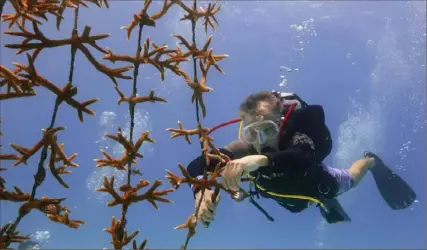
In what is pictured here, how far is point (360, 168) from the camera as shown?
803 centimetres

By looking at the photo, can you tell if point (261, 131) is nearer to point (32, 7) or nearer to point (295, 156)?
point (295, 156)

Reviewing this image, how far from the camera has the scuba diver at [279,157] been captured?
3113 millimetres

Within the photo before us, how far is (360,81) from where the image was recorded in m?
59.0

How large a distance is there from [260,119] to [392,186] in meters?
6.35

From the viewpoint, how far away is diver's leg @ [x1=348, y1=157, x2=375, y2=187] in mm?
7527

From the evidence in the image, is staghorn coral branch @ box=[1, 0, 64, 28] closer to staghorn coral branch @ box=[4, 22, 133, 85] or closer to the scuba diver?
staghorn coral branch @ box=[4, 22, 133, 85]

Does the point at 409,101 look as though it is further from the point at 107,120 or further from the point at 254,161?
the point at 254,161

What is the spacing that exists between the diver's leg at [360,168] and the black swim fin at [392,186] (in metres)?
0.46

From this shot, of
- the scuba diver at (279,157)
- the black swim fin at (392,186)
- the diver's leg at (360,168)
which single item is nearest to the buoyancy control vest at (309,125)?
→ the scuba diver at (279,157)

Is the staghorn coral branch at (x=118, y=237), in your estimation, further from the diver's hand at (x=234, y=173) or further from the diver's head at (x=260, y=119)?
the diver's head at (x=260, y=119)

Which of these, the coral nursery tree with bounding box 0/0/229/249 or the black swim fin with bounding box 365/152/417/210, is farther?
the black swim fin with bounding box 365/152/417/210

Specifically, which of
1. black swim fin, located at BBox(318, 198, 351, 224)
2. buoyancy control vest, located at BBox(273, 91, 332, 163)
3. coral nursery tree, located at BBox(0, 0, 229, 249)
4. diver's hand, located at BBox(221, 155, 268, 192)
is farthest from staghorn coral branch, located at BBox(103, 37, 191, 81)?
black swim fin, located at BBox(318, 198, 351, 224)

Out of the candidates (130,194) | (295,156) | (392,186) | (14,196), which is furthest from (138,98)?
(392,186)

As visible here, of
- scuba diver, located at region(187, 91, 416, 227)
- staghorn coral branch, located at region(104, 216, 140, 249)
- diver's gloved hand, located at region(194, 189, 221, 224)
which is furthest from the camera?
scuba diver, located at region(187, 91, 416, 227)
